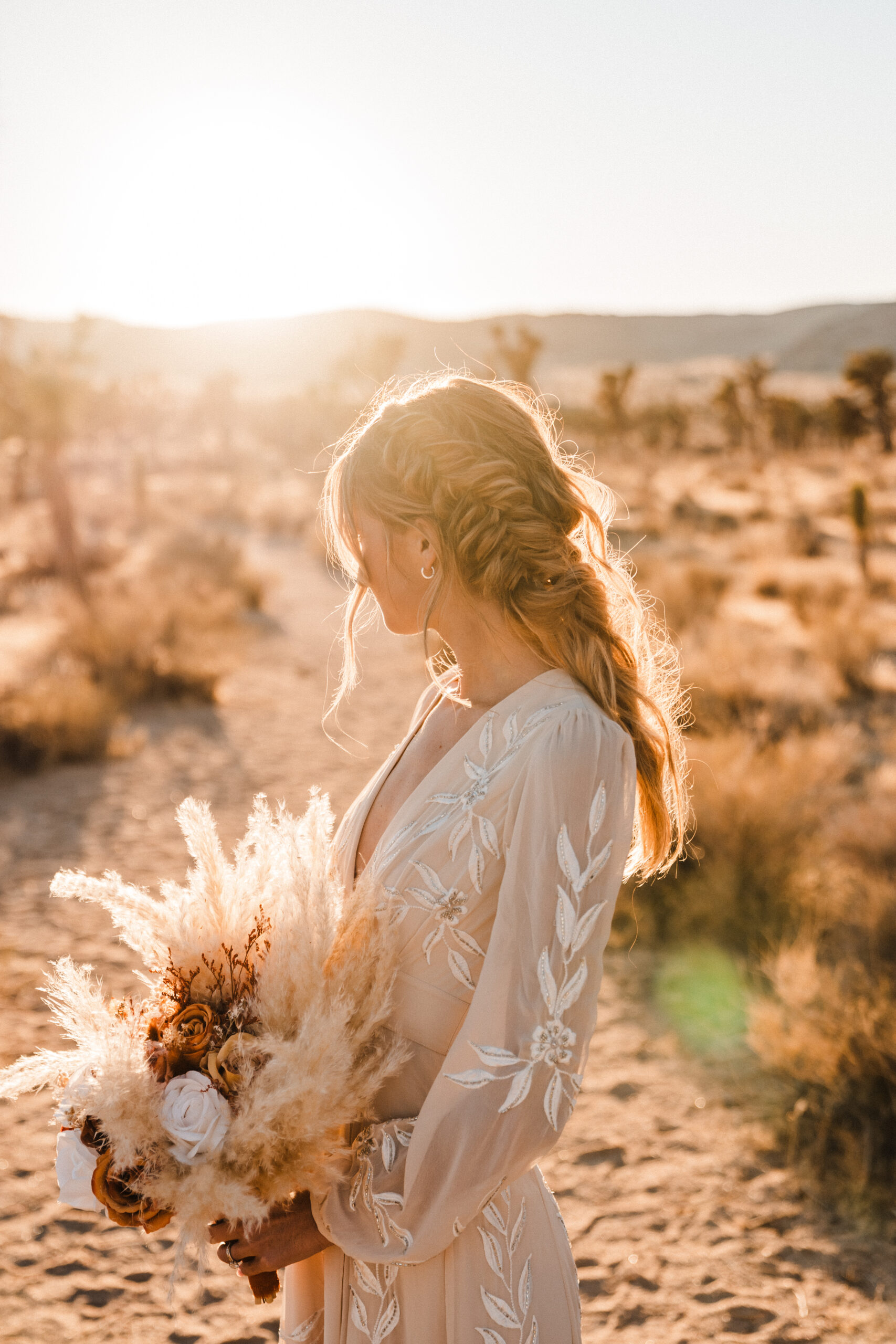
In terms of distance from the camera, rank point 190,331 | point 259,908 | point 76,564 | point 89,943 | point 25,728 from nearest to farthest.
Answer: point 259,908 → point 89,943 → point 25,728 → point 76,564 → point 190,331

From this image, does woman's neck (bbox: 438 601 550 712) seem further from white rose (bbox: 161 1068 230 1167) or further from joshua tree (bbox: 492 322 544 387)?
joshua tree (bbox: 492 322 544 387)

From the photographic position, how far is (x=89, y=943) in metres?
5.17

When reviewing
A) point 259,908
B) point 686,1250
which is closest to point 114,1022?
point 259,908

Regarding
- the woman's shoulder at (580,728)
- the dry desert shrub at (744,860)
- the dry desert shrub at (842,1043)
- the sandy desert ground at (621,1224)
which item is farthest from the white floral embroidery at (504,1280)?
the dry desert shrub at (744,860)

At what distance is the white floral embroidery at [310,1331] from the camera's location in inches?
68.8

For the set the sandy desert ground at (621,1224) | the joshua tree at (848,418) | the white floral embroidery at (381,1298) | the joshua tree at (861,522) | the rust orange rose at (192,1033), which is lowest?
the sandy desert ground at (621,1224)

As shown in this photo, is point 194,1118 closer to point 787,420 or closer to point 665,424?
point 787,420

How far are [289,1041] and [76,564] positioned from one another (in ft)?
52.5

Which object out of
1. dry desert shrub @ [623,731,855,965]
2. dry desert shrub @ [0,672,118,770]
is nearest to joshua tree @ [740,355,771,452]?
dry desert shrub @ [0,672,118,770]

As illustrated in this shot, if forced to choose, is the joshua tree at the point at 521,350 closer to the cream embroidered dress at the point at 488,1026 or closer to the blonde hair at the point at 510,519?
the blonde hair at the point at 510,519

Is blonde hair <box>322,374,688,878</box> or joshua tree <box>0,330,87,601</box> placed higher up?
joshua tree <box>0,330,87,601</box>

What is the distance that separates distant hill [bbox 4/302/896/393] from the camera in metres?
106

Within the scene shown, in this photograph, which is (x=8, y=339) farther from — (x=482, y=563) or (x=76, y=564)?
(x=482, y=563)

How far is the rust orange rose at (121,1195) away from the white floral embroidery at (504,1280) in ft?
1.72
